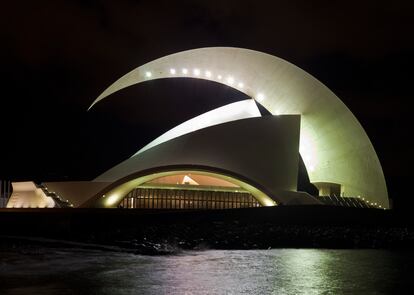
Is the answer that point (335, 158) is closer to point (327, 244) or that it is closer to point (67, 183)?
point (327, 244)

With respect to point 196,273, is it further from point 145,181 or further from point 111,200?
point 145,181

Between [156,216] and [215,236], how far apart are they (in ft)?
9.16

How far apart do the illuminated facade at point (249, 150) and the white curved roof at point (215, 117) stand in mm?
76

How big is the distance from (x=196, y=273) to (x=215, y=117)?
19.9 m

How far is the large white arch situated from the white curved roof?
94cm

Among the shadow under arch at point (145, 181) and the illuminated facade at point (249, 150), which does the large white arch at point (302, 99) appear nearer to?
the illuminated facade at point (249, 150)

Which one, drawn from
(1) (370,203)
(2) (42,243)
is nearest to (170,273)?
(2) (42,243)

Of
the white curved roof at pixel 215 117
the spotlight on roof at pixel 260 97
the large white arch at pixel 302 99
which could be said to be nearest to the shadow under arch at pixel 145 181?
the white curved roof at pixel 215 117

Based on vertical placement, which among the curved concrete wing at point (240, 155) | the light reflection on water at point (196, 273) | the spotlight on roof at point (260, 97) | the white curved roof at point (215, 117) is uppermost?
the spotlight on roof at point (260, 97)

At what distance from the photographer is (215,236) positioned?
19078 millimetres

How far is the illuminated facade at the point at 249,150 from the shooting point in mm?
24828

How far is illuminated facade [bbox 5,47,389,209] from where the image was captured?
81.5 ft

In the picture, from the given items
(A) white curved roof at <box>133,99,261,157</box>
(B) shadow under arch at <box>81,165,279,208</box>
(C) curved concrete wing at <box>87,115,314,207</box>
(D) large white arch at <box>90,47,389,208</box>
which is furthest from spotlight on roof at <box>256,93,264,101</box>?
(B) shadow under arch at <box>81,165,279,208</box>

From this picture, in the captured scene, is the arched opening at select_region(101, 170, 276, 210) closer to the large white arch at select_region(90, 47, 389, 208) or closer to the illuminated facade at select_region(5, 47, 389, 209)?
the illuminated facade at select_region(5, 47, 389, 209)
